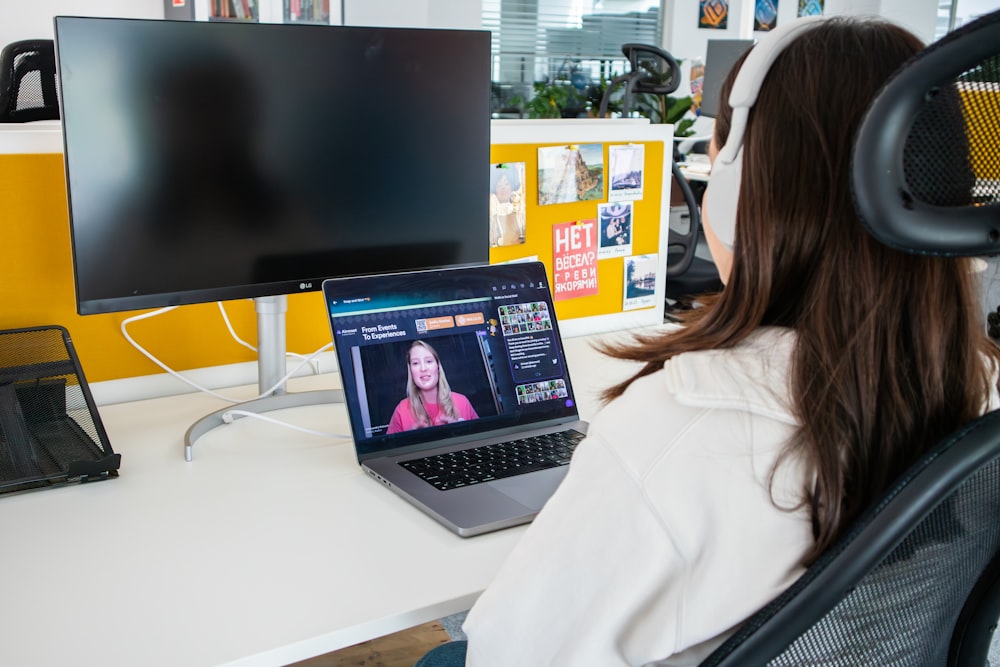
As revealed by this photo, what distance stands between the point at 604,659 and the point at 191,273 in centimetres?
71

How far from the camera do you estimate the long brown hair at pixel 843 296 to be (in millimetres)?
597

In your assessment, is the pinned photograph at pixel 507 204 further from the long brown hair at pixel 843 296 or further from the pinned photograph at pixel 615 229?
the long brown hair at pixel 843 296

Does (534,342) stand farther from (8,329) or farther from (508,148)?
(8,329)

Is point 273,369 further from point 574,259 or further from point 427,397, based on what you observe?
point 574,259

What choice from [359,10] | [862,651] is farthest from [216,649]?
[359,10]

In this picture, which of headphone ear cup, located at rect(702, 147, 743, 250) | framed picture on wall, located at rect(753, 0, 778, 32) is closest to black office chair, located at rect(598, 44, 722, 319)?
headphone ear cup, located at rect(702, 147, 743, 250)

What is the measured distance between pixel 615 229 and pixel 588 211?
8 centimetres

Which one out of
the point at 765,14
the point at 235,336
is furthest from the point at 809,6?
the point at 235,336

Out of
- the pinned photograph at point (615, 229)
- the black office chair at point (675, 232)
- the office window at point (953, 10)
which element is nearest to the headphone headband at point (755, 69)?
the pinned photograph at point (615, 229)

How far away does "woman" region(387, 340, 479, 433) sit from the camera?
114 centimetres

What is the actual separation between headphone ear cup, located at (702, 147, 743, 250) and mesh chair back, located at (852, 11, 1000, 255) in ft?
0.53

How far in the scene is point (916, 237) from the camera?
0.50 meters

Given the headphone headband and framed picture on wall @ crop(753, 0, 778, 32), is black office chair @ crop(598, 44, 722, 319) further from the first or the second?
framed picture on wall @ crop(753, 0, 778, 32)

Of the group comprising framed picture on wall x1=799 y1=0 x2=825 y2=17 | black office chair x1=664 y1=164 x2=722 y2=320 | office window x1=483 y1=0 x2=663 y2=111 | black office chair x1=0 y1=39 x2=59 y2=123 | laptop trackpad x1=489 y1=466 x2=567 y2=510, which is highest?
framed picture on wall x1=799 y1=0 x2=825 y2=17
